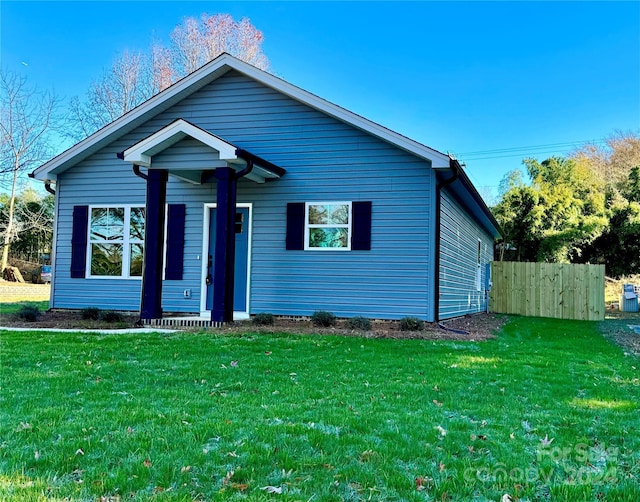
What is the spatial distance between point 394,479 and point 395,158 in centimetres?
774

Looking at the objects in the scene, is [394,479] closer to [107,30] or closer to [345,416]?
[345,416]

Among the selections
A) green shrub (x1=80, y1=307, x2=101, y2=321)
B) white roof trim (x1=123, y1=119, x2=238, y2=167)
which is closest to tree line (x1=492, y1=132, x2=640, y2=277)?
white roof trim (x1=123, y1=119, x2=238, y2=167)

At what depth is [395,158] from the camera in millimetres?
9578

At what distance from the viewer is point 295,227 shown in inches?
392

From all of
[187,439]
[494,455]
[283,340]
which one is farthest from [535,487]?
[283,340]

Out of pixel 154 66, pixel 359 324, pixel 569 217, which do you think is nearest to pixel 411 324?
pixel 359 324

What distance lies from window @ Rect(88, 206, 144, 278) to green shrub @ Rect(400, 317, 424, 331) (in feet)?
19.2

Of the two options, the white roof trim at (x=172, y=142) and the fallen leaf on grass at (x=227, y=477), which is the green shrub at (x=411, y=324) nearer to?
the white roof trim at (x=172, y=142)

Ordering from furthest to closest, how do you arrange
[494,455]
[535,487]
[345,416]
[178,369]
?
[178,369], [345,416], [494,455], [535,487]

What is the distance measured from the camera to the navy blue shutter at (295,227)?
9953mm

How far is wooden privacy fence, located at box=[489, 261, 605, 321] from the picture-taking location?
15211 millimetres

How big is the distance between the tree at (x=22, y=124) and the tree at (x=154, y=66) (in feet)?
4.08

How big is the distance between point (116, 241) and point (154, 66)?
1550 cm

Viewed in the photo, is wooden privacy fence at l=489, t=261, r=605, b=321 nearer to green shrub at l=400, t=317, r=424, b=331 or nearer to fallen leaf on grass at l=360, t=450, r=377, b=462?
green shrub at l=400, t=317, r=424, b=331
